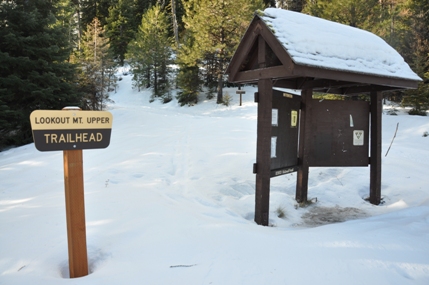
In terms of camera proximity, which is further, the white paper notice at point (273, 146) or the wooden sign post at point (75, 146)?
the white paper notice at point (273, 146)

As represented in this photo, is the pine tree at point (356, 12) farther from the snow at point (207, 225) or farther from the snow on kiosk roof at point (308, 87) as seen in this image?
the snow on kiosk roof at point (308, 87)

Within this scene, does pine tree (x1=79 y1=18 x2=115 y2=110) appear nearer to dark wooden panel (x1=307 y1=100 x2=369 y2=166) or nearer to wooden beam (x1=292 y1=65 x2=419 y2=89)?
dark wooden panel (x1=307 y1=100 x2=369 y2=166)

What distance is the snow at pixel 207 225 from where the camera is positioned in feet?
8.39

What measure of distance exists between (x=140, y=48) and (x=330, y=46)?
99.1ft

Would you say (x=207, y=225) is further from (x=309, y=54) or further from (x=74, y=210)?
(x=309, y=54)

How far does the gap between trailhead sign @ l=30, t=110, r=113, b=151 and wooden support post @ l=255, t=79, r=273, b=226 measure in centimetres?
243

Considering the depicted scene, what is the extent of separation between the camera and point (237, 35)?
2216 centimetres

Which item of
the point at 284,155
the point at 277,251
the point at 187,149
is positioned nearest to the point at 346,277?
the point at 277,251

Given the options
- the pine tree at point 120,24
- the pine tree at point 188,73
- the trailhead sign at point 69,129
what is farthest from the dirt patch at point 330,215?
the pine tree at point 120,24

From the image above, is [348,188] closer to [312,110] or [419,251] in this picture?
[312,110]

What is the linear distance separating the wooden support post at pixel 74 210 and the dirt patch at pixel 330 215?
3533 mm

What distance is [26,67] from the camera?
1204cm

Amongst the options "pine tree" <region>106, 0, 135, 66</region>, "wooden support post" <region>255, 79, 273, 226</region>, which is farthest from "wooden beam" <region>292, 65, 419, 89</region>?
"pine tree" <region>106, 0, 135, 66</region>

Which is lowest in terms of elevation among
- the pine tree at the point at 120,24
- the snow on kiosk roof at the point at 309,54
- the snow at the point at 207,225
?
the snow at the point at 207,225
